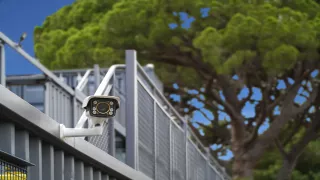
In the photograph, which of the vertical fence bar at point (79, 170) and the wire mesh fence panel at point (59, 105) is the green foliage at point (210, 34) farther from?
the vertical fence bar at point (79, 170)

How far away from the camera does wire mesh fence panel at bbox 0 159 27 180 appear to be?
20.4ft

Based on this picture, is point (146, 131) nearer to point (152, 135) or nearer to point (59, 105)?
point (152, 135)

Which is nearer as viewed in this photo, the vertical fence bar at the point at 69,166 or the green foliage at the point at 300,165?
the vertical fence bar at the point at 69,166

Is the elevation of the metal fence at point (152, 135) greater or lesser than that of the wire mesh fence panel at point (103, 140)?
greater

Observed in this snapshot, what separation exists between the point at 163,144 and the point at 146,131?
1604 mm

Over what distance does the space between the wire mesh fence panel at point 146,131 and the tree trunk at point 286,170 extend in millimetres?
24830

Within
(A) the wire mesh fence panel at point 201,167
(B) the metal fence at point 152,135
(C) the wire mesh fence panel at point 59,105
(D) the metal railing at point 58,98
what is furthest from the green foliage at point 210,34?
(C) the wire mesh fence panel at point 59,105

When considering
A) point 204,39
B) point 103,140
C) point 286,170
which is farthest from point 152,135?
point 286,170

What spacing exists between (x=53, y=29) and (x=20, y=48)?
3312cm

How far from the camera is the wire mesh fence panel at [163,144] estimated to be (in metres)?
13.8

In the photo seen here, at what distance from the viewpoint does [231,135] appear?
39.9 m

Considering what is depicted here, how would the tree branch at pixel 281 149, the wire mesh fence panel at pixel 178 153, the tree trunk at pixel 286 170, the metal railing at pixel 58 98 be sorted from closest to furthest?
the metal railing at pixel 58 98
the wire mesh fence panel at pixel 178 153
the tree trunk at pixel 286 170
the tree branch at pixel 281 149

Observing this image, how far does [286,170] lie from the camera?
3791 centimetres

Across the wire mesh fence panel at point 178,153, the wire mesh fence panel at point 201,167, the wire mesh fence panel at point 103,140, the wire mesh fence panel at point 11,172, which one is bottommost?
the wire mesh fence panel at point 11,172
